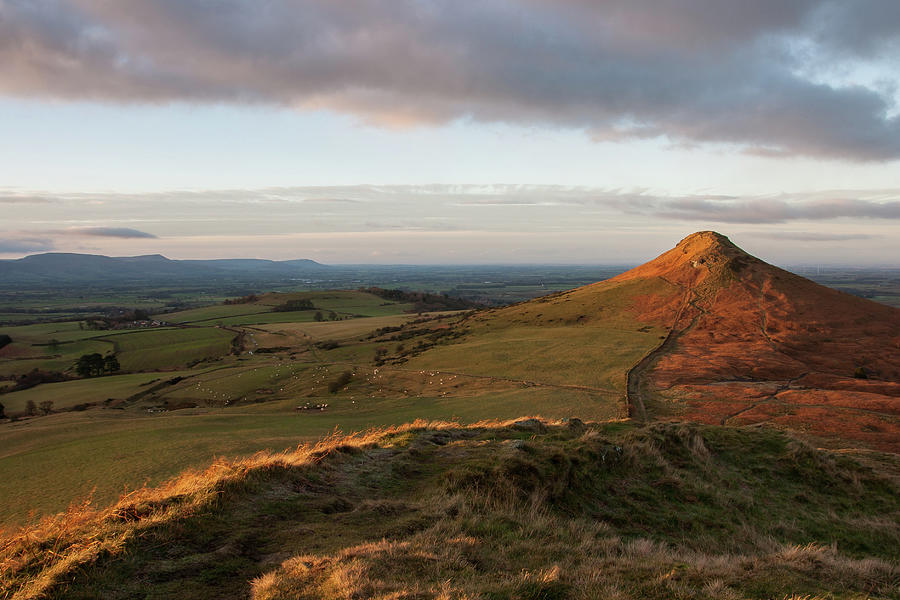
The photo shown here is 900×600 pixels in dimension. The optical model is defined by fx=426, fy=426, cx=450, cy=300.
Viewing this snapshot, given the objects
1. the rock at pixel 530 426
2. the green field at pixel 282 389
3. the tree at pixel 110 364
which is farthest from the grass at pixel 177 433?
the tree at pixel 110 364

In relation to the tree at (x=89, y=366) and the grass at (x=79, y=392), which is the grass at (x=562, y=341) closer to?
the grass at (x=79, y=392)

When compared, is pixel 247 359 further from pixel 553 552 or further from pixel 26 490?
pixel 553 552

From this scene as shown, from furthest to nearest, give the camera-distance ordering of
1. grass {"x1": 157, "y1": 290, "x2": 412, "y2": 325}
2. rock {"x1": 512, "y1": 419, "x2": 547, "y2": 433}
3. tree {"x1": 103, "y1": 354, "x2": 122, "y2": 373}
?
grass {"x1": 157, "y1": 290, "x2": 412, "y2": 325}, tree {"x1": 103, "y1": 354, "x2": 122, "y2": 373}, rock {"x1": 512, "y1": 419, "x2": 547, "y2": 433}

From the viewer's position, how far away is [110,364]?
74062 millimetres

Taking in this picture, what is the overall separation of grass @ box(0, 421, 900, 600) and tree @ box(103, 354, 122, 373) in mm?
80613

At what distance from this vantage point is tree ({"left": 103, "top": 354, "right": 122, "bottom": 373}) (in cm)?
7344

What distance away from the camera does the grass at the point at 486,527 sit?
6641mm

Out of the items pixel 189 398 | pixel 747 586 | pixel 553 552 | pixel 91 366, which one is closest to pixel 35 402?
pixel 189 398

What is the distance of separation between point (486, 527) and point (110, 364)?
88.5 metres

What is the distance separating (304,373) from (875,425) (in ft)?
182

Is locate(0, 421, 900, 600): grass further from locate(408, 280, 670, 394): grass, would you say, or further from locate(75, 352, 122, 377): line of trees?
locate(75, 352, 122, 377): line of trees

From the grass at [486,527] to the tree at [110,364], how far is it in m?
80.6

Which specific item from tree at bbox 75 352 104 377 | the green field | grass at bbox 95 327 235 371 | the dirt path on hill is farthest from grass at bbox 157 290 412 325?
the dirt path on hill

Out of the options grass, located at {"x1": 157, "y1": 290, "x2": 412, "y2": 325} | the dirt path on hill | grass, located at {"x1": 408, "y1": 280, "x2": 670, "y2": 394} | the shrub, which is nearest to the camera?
the dirt path on hill
